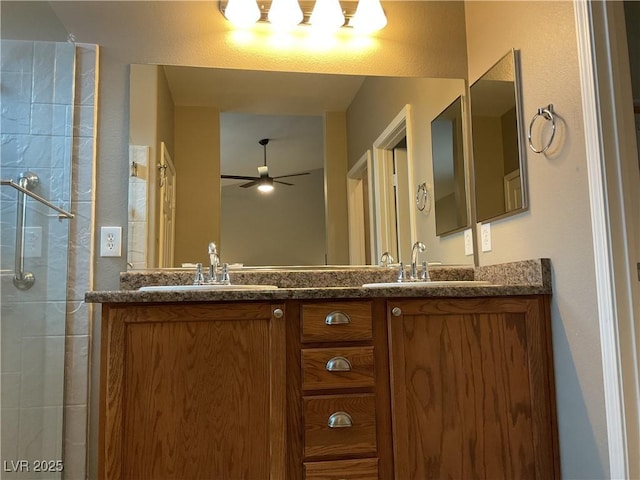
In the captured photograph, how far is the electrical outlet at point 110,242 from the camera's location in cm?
186

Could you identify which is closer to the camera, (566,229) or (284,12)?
(566,229)

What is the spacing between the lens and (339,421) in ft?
4.56

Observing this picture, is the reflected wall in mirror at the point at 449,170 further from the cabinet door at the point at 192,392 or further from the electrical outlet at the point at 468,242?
the cabinet door at the point at 192,392

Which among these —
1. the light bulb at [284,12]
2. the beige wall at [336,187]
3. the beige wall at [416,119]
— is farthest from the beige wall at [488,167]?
the light bulb at [284,12]

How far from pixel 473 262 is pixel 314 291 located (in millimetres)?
936

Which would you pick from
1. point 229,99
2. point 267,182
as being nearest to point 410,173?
point 267,182

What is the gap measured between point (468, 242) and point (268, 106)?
3.45ft

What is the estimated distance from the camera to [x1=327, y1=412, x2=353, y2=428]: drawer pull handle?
1.39 m

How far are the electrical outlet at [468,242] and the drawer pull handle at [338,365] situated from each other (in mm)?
914

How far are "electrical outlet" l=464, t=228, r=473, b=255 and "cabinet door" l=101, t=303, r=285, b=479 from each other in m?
1.03

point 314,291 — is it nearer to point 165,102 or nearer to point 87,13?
point 165,102

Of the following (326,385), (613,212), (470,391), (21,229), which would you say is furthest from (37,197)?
(613,212)

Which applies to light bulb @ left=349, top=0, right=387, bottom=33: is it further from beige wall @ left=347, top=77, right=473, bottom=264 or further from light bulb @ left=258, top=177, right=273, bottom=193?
light bulb @ left=258, top=177, right=273, bottom=193

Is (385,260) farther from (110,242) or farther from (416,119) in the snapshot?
(110,242)
